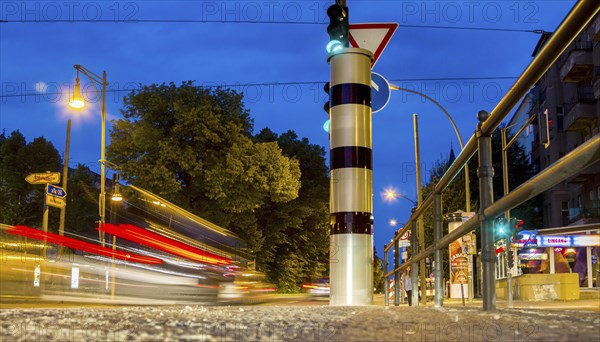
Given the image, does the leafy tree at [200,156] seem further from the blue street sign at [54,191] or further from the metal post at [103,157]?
the blue street sign at [54,191]

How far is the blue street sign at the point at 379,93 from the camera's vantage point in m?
8.19

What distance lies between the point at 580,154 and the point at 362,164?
4.17 metres

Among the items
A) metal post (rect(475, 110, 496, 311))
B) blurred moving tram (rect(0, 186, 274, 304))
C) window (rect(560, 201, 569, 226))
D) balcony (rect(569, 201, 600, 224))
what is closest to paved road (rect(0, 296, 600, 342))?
balcony (rect(569, 201, 600, 224))

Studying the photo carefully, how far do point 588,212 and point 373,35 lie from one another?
556cm

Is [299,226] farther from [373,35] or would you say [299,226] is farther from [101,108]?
[373,35]

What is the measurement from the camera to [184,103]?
115 ft

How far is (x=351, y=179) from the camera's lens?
257 inches

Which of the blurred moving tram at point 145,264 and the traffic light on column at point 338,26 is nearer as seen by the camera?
the traffic light on column at point 338,26

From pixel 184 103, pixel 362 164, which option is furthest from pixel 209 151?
pixel 362 164

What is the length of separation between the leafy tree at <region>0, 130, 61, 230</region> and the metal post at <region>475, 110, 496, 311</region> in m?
44.9

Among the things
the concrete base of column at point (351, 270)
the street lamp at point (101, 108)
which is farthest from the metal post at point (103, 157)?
the concrete base of column at point (351, 270)

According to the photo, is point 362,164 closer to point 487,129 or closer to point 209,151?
point 487,129

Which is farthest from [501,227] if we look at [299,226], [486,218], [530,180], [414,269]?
[299,226]

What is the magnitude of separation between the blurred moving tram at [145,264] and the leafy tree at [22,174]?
29013 millimetres
